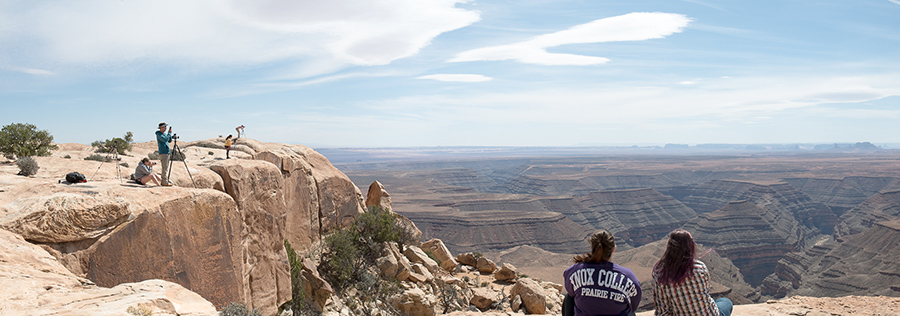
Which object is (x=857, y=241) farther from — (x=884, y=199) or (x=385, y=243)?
(x=385, y=243)

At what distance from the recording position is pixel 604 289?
18.8 ft

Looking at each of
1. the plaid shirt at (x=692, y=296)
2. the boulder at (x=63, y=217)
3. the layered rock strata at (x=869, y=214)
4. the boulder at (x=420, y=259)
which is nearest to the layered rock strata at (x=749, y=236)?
the layered rock strata at (x=869, y=214)

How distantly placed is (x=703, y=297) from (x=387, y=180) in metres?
191

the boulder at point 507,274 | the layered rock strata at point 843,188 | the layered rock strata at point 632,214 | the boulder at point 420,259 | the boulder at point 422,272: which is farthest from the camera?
the layered rock strata at point 843,188

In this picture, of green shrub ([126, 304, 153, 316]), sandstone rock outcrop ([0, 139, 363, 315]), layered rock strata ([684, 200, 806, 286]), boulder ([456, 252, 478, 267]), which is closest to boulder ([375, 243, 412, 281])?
sandstone rock outcrop ([0, 139, 363, 315])

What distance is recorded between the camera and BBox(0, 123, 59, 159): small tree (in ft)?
45.1

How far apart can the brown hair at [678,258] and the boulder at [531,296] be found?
14241mm

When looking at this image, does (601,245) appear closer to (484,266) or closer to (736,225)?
(484,266)

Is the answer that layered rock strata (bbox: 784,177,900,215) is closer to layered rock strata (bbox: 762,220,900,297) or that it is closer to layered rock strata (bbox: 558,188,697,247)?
layered rock strata (bbox: 558,188,697,247)

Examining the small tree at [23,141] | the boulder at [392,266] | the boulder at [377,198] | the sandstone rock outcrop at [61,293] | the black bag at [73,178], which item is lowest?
the boulder at [392,266]

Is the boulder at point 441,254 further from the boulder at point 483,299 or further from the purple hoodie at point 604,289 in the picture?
the purple hoodie at point 604,289

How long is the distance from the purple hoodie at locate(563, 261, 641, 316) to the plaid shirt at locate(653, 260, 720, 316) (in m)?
0.63

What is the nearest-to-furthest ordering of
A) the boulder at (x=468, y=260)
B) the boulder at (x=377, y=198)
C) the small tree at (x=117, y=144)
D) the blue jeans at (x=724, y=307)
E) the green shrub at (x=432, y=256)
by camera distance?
the blue jeans at (x=724, y=307) → the small tree at (x=117, y=144) → the green shrub at (x=432, y=256) → the boulder at (x=377, y=198) → the boulder at (x=468, y=260)

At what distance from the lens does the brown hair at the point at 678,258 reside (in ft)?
19.3
